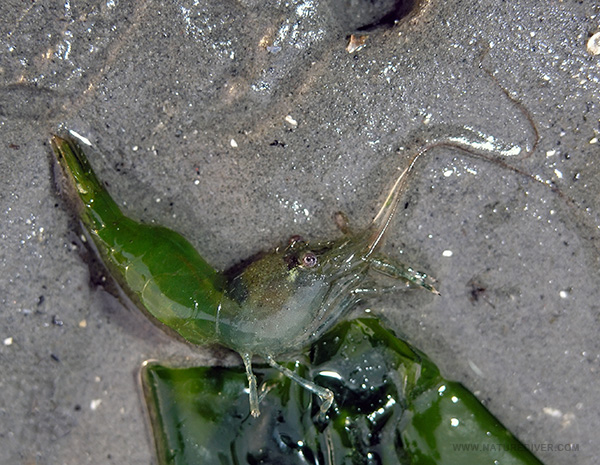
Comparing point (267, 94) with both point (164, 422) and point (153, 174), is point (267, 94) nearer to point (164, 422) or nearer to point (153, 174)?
point (153, 174)

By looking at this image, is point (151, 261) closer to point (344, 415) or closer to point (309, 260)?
point (309, 260)

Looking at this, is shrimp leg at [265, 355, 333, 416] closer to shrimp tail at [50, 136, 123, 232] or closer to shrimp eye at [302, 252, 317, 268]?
shrimp eye at [302, 252, 317, 268]

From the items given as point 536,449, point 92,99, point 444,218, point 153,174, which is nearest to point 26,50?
point 92,99

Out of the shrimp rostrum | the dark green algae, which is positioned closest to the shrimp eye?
the shrimp rostrum

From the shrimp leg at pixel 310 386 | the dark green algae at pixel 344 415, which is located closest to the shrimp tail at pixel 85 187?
the dark green algae at pixel 344 415

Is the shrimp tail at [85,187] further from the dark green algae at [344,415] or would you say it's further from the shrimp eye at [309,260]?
the shrimp eye at [309,260]

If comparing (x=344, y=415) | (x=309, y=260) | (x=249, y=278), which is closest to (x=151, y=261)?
(x=249, y=278)
